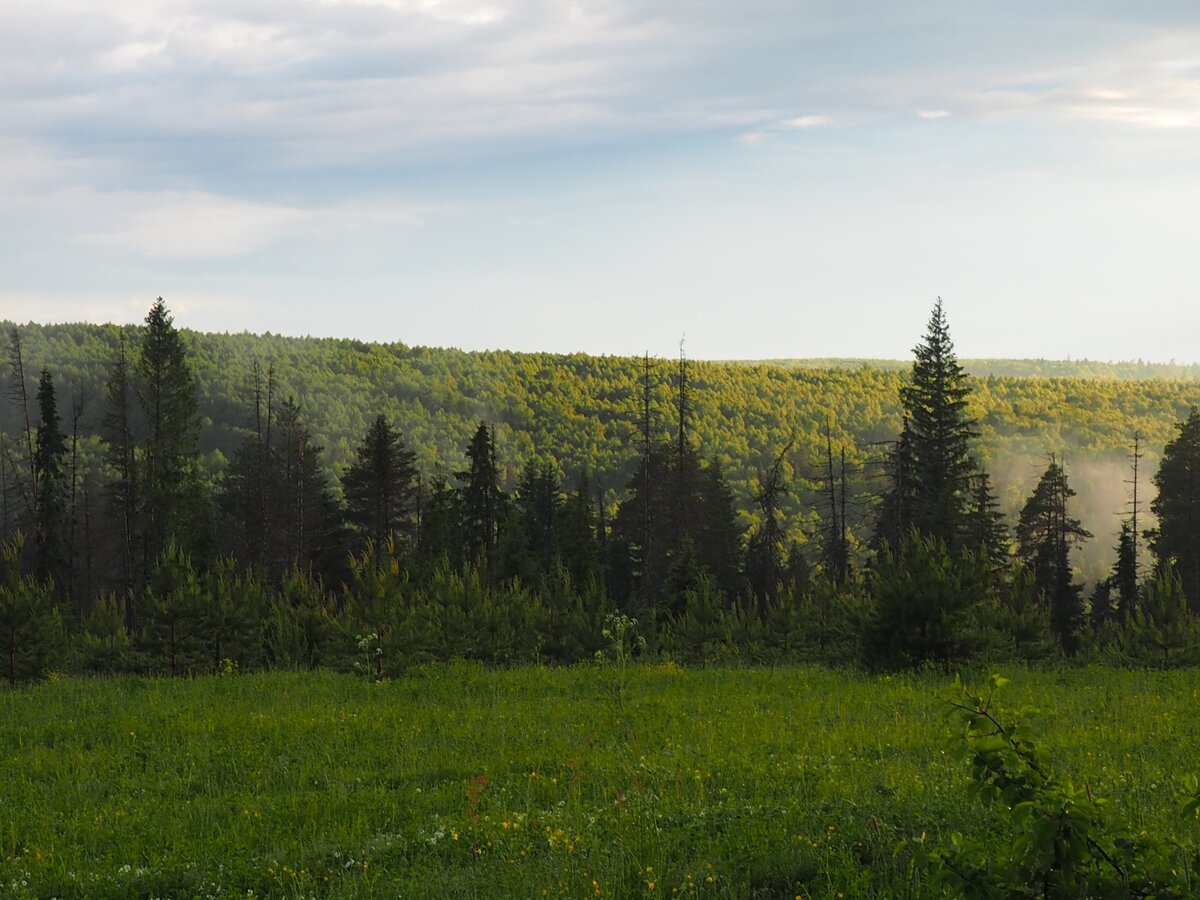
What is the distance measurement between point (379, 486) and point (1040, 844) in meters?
48.1

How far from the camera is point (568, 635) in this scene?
2886cm

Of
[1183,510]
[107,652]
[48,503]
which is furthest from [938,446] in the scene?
[48,503]

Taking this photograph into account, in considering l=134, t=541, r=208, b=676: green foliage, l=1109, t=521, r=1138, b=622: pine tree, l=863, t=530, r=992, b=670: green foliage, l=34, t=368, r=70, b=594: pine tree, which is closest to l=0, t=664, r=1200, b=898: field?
l=863, t=530, r=992, b=670: green foliage

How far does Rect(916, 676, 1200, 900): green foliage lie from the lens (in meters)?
4.14

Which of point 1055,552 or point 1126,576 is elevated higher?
point 1055,552

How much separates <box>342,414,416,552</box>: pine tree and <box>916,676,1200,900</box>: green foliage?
4567 cm

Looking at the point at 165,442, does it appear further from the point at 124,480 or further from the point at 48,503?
the point at 48,503

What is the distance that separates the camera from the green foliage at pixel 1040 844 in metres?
4.14

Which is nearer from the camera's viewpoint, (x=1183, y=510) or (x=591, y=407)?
(x=1183, y=510)

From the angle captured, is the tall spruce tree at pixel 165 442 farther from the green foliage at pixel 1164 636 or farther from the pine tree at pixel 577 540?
the green foliage at pixel 1164 636

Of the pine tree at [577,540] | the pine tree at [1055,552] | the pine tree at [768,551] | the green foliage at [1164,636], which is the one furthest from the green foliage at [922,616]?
the pine tree at [577,540]

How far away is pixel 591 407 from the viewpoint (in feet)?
536

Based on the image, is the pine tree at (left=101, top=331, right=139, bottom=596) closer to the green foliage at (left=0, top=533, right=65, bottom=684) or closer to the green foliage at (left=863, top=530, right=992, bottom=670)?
the green foliage at (left=0, top=533, right=65, bottom=684)

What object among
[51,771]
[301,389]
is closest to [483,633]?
[51,771]
